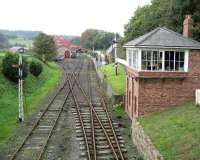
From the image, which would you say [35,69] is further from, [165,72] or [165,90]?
[165,72]

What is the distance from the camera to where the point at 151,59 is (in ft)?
80.5

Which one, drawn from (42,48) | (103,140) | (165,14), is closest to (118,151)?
(103,140)

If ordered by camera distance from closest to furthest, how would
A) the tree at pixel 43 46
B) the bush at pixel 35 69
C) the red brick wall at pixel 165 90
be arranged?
the red brick wall at pixel 165 90
the bush at pixel 35 69
the tree at pixel 43 46

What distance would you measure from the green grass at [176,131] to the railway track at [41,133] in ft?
18.6

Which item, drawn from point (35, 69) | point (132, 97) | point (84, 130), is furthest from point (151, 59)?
point (35, 69)

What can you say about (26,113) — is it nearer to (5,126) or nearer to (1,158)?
(5,126)

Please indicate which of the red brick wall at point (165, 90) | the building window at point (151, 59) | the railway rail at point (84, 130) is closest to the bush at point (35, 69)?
the railway rail at point (84, 130)

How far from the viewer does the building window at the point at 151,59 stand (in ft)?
80.5

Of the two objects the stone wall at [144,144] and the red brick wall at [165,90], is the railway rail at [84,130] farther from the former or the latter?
the red brick wall at [165,90]

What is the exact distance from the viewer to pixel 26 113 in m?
29.9

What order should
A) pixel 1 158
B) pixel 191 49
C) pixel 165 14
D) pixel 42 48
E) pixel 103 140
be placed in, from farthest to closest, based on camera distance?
1. pixel 42 48
2. pixel 165 14
3. pixel 191 49
4. pixel 103 140
5. pixel 1 158

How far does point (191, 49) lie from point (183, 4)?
42.9 ft

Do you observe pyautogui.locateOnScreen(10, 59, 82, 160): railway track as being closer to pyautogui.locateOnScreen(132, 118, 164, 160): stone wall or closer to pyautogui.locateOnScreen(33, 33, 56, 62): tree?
pyautogui.locateOnScreen(132, 118, 164, 160): stone wall

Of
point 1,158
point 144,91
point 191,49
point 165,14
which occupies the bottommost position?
point 1,158
